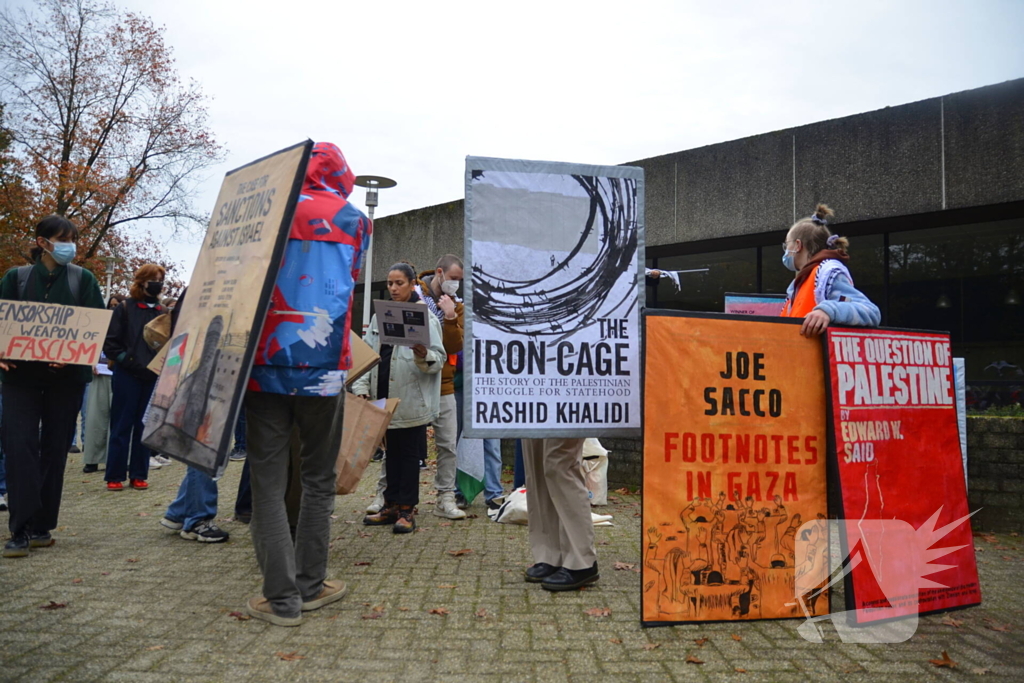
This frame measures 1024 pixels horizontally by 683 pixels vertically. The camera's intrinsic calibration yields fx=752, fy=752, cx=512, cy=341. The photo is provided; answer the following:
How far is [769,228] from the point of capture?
10.6 m

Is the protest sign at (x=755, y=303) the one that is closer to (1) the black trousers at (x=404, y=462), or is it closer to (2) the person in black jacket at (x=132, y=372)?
(1) the black trousers at (x=404, y=462)

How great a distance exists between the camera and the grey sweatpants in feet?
11.3

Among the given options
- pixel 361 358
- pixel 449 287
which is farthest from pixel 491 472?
pixel 361 358

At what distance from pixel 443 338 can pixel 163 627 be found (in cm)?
347

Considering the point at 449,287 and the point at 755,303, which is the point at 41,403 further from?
the point at 755,303

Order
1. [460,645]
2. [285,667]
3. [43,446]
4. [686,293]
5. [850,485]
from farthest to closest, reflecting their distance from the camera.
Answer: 1. [686,293]
2. [43,446]
3. [850,485]
4. [460,645]
5. [285,667]

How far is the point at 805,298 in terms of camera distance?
396 cm

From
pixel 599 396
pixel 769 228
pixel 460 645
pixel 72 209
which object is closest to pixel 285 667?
pixel 460 645

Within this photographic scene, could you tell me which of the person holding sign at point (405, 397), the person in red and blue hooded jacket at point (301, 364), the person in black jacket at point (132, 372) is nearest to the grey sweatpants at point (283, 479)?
the person in red and blue hooded jacket at point (301, 364)

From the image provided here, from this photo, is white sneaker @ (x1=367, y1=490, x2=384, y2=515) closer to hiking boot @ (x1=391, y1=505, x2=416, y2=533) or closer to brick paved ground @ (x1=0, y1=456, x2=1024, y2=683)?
hiking boot @ (x1=391, y1=505, x2=416, y2=533)

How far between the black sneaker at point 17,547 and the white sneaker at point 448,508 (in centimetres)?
292

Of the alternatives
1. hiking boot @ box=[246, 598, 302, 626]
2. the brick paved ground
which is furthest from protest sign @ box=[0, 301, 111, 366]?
hiking boot @ box=[246, 598, 302, 626]

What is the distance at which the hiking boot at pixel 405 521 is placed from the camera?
18.2 ft

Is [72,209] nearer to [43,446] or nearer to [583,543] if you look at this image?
[43,446]
